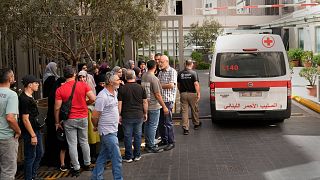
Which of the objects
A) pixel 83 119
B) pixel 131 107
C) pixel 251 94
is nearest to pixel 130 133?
pixel 131 107

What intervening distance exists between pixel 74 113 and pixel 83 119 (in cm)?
17

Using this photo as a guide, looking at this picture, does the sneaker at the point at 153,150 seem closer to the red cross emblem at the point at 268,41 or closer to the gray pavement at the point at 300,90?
the red cross emblem at the point at 268,41

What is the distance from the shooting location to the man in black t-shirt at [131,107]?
26.0 feet

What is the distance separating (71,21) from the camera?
9117mm

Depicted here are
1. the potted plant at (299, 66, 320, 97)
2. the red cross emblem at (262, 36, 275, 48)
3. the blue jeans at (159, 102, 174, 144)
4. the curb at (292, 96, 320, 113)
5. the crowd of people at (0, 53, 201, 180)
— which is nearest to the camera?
the crowd of people at (0, 53, 201, 180)

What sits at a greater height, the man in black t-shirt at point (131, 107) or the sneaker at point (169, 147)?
the man in black t-shirt at point (131, 107)

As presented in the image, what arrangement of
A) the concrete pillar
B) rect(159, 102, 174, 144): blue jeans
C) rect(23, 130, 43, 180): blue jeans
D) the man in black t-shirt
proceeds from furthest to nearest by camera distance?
1. the concrete pillar
2. rect(159, 102, 174, 144): blue jeans
3. the man in black t-shirt
4. rect(23, 130, 43, 180): blue jeans

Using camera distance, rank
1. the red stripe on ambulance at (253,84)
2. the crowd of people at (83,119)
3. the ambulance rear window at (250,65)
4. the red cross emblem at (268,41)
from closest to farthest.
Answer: the crowd of people at (83,119) < the red stripe on ambulance at (253,84) < the ambulance rear window at (250,65) < the red cross emblem at (268,41)

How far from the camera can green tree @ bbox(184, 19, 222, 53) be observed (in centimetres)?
3722

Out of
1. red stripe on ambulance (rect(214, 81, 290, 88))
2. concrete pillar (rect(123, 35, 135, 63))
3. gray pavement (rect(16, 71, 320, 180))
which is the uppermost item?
concrete pillar (rect(123, 35, 135, 63))

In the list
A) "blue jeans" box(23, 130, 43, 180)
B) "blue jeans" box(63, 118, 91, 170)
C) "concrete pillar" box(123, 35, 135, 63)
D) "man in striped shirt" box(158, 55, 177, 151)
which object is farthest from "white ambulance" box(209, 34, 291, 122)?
"blue jeans" box(23, 130, 43, 180)

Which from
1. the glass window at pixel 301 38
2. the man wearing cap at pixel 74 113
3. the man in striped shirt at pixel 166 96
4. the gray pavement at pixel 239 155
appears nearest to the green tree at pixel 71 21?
the man in striped shirt at pixel 166 96

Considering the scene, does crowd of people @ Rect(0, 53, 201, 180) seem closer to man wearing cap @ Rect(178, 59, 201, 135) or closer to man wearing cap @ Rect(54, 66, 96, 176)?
man wearing cap @ Rect(54, 66, 96, 176)

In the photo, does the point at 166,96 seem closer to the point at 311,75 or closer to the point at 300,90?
the point at 311,75
